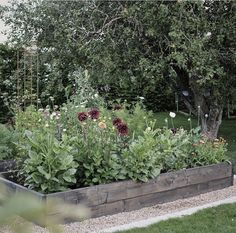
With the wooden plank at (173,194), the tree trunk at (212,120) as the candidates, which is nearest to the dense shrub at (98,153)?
the wooden plank at (173,194)

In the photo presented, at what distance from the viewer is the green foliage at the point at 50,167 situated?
13.8ft

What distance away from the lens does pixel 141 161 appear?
462 cm

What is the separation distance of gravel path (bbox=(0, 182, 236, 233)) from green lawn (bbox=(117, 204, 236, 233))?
30 cm

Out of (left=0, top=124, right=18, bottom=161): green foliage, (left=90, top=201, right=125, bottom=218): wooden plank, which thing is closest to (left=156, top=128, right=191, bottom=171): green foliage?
(left=90, top=201, right=125, bottom=218): wooden plank

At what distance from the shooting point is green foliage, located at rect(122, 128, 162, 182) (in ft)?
15.0

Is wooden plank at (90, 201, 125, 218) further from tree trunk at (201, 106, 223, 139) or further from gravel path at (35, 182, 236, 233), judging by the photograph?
tree trunk at (201, 106, 223, 139)

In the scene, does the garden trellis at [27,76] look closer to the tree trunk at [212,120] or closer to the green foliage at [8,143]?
the green foliage at [8,143]

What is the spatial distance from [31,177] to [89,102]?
3.01 m

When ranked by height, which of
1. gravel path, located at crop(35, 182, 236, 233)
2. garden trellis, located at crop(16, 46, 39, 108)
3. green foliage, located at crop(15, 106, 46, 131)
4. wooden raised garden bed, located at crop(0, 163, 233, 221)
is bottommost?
gravel path, located at crop(35, 182, 236, 233)

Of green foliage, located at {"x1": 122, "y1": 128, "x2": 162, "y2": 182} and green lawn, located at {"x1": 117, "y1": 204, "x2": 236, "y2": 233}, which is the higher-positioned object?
green foliage, located at {"x1": 122, "y1": 128, "x2": 162, "y2": 182}

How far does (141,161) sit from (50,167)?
0.97 m

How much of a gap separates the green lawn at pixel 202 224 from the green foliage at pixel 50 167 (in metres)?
0.83

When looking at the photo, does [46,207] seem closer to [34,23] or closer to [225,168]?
[225,168]

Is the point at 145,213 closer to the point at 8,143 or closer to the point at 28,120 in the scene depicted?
the point at 8,143
